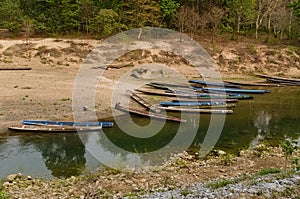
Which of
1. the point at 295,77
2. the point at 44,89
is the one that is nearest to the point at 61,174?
the point at 44,89

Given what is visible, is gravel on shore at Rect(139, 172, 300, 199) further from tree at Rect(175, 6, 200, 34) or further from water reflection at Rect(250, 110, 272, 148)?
tree at Rect(175, 6, 200, 34)

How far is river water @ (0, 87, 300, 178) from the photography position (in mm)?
18734

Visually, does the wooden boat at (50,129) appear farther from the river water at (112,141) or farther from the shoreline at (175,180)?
the shoreline at (175,180)

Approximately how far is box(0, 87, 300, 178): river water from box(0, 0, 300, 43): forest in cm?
2838

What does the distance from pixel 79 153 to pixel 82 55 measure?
30.8m

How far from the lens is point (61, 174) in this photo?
699 inches

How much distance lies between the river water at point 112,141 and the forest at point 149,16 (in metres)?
28.4

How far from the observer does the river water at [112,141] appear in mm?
18734

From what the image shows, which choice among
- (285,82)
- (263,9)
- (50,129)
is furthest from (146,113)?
(263,9)

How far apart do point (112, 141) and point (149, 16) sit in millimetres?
35271

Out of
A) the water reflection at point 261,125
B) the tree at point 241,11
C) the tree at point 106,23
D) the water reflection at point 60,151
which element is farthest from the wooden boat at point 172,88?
the tree at point 241,11

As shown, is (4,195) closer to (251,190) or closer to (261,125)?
(251,190)

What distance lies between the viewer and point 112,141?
75.4 ft

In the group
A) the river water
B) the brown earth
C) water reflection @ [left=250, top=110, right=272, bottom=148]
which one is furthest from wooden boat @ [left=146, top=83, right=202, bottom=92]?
water reflection @ [left=250, top=110, right=272, bottom=148]
